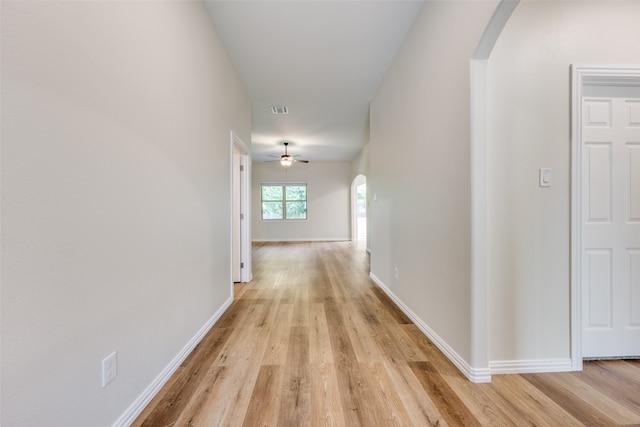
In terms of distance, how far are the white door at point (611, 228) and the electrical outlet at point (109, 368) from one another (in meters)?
2.88

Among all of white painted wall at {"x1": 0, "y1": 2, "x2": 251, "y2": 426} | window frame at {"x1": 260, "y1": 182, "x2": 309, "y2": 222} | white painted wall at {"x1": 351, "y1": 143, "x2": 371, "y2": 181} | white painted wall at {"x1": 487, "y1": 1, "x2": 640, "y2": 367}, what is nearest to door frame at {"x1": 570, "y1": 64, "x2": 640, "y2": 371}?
white painted wall at {"x1": 487, "y1": 1, "x2": 640, "y2": 367}

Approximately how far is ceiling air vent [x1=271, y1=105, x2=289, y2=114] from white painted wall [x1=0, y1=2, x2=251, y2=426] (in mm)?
2316

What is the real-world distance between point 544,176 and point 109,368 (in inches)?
105

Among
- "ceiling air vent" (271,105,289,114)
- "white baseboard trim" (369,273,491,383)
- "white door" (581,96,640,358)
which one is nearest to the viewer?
"white baseboard trim" (369,273,491,383)

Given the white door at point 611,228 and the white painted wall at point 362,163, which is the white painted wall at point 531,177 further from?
the white painted wall at point 362,163

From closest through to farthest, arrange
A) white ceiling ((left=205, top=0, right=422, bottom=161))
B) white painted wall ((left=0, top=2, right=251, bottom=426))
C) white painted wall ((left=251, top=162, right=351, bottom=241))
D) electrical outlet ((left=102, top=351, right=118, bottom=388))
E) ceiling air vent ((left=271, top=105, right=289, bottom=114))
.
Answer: white painted wall ((left=0, top=2, right=251, bottom=426)) < electrical outlet ((left=102, top=351, right=118, bottom=388)) < white ceiling ((left=205, top=0, right=422, bottom=161)) < ceiling air vent ((left=271, top=105, right=289, bottom=114)) < white painted wall ((left=251, top=162, right=351, bottom=241))

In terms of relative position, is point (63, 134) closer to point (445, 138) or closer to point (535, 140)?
point (445, 138)

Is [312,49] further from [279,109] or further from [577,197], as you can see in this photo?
[577,197]

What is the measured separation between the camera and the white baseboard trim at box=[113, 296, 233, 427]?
4.19 feet

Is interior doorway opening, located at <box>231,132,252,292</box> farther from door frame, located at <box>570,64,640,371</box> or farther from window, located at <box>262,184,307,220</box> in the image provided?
window, located at <box>262,184,307,220</box>

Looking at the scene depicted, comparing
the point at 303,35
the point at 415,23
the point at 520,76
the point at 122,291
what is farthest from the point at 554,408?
the point at 303,35

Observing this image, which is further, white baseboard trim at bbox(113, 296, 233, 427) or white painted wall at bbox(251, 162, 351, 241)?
white painted wall at bbox(251, 162, 351, 241)

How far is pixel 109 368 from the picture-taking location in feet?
3.88

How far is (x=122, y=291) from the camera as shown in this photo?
4.13ft
